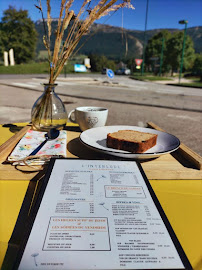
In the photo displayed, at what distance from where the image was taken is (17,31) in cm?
4038

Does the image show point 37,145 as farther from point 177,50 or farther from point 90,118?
point 177,50

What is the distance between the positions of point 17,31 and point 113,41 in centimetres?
10383

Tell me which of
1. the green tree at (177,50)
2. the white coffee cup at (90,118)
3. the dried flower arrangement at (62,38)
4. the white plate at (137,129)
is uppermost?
the green tree at (177,50)

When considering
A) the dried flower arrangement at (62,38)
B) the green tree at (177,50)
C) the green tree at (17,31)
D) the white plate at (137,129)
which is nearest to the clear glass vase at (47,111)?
the dried flower arrangement at (62,38)

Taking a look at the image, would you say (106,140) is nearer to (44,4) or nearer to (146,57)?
(44,4)

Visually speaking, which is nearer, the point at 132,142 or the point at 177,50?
the point at 132,142

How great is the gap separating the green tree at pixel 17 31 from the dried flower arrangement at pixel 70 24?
42759 mm

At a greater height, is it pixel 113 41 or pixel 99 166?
pixel 113 41

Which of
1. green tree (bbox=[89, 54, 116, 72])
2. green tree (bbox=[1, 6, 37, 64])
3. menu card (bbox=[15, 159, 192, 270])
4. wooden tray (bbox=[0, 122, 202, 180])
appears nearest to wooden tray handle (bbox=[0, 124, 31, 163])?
wooden tray (bbox=[0, 122, 202, 180])

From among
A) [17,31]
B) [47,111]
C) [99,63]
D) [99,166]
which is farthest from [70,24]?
[17,31]

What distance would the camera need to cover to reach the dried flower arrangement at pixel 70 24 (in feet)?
3.92

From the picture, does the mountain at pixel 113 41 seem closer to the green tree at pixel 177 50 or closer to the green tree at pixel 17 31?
the green tree at pixel 177 50

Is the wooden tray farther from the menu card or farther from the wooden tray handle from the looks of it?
the menu card

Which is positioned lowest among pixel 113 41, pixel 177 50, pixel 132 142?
pixel 132 142
